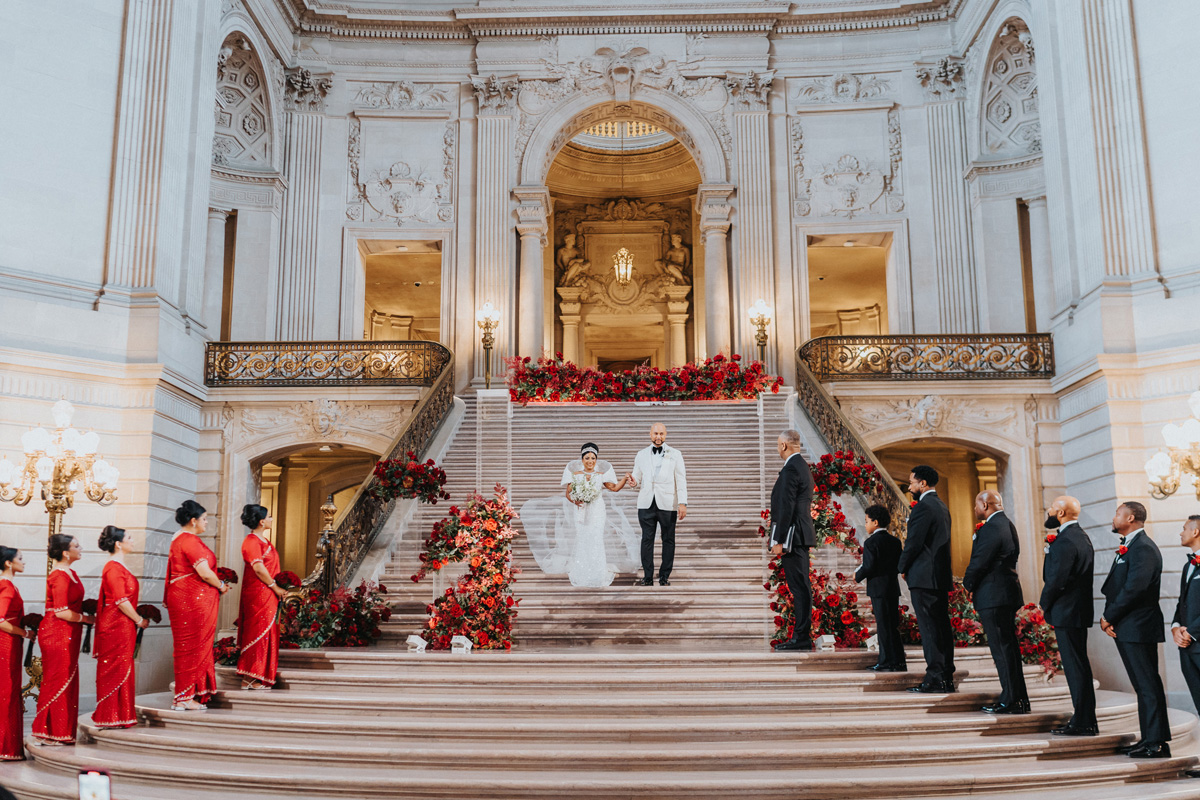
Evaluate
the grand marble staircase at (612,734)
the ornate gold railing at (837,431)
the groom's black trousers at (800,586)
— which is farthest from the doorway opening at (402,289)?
the groom's black trousers at (800,586)

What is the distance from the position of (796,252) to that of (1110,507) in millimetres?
7834

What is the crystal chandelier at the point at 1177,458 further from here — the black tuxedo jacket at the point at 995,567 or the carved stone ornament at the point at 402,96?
the carved stone ornament at the point at 402,96

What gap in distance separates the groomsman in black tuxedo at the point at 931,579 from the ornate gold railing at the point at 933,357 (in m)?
8.27

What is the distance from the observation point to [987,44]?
17.0 metres

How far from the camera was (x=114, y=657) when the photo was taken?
684 centimetres

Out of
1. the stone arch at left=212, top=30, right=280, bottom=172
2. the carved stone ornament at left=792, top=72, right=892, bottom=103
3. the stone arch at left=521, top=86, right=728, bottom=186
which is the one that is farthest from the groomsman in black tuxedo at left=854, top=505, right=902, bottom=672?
the stone arch at left=212, top=30, right=280, bottom=172

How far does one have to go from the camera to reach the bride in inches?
354

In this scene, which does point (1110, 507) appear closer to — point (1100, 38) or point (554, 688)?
point (1100, 38)

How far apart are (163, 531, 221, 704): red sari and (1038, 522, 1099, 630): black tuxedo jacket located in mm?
5636

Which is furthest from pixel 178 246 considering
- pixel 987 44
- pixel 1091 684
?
pixel 987 44

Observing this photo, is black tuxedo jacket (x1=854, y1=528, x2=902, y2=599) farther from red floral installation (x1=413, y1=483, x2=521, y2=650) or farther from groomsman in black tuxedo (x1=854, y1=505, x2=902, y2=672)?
red floral installation (x1=413, y1=483, x2=521, y2=650)

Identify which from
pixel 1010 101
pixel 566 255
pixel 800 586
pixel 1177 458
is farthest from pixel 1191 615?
pixel 566 255

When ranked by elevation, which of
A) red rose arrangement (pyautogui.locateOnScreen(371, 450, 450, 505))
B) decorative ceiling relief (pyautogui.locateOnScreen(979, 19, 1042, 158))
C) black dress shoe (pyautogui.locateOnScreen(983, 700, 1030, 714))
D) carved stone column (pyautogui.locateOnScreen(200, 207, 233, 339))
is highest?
decorative ceiling relief (pyautogui.locateOnScreen(979, 19, 1042, 158))

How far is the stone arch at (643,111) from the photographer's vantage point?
18547 millimetres
